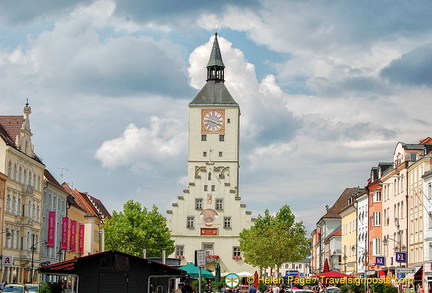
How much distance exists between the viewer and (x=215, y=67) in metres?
136

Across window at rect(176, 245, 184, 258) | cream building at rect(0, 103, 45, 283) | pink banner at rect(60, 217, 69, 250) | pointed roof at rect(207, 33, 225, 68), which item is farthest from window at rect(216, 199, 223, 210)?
cream building at rect(0, 103, 45, 283)

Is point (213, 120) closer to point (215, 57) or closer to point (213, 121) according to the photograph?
point (213, 121)

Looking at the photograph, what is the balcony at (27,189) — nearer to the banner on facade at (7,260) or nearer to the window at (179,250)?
the banner on facade at (7,260)

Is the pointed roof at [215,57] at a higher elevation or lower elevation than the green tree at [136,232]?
higher

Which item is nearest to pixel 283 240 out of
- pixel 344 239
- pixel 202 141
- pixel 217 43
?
pixel 344 239

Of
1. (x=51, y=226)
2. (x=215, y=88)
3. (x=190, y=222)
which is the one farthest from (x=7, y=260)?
(x=215, y=88)

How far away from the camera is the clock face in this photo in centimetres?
12587

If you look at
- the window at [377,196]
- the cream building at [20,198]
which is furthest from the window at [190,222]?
the window at [377,196]

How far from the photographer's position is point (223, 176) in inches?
4670

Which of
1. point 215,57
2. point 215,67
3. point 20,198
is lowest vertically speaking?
point 20,198

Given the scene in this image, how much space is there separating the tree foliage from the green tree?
37.1 feet

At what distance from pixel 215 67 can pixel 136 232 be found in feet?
146

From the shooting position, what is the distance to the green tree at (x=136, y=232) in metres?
97.8

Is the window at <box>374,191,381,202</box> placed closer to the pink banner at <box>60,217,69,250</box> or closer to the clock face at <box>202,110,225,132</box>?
the pink banner at <box>60,217,69,250</box>
